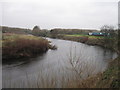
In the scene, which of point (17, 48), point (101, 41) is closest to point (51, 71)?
point (17, 48)

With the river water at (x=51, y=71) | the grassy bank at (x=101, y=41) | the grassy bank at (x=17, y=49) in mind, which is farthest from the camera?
the grassy bank at (x=101, y=41)

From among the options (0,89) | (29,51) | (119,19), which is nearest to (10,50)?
(29,51)

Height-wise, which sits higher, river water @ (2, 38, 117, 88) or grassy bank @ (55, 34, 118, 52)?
grassy bank @ (55, 34, 118, 52)

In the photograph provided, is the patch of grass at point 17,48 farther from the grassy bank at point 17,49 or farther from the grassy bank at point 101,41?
the grassy bank at point 101,41

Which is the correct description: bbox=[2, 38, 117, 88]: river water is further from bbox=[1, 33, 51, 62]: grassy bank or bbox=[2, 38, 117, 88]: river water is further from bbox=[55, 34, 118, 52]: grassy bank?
bbox=[55, 34, 118, 52]: grassy bank

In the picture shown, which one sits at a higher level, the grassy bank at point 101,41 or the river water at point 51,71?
the grassy bank at point 101,41

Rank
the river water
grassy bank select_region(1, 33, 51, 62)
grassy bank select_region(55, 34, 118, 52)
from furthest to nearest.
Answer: grassy bank select_region(55, 34, 118, 52) → grassy bank select_region(1, 33, 51, 62) → the river water

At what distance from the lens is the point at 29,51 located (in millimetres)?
14789

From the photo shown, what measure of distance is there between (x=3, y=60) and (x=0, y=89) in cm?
706

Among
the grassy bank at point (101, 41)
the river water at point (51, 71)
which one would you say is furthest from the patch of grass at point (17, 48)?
the grassy bank at point (101, 41)

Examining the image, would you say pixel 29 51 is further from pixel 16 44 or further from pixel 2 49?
pixel 2 49

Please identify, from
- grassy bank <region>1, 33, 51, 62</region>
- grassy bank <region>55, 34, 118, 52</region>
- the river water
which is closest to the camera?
the river water

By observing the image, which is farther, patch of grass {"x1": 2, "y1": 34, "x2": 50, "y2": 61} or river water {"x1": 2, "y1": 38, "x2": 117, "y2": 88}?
patch of grass {"x1": 2, "y1": 34, "x2": 50, "y2": 61}

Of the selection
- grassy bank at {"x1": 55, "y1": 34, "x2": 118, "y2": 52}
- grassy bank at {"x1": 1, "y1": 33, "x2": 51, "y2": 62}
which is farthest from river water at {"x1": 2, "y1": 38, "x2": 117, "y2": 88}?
grassy bank at {"x1": 55, "y1": 34, "x2": 118, "y2": 52}
